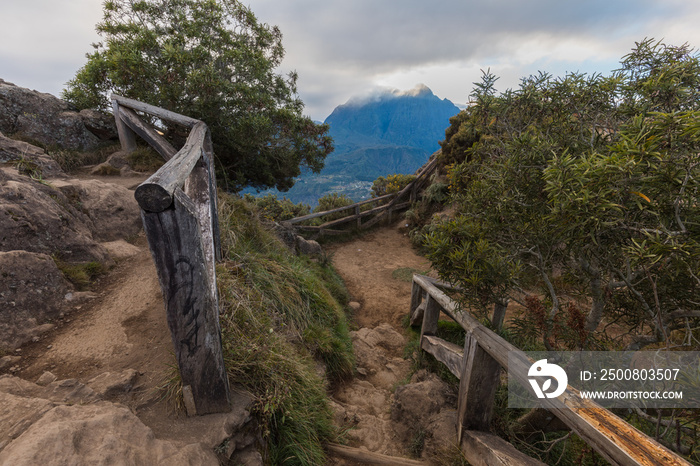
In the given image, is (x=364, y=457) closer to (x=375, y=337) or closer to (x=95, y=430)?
(x=95, y=430)

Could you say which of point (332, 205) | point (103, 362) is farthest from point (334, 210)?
point (103, 362)

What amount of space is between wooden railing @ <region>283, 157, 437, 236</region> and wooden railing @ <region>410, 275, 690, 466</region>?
6526 mm

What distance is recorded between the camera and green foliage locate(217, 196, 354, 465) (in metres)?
2.25

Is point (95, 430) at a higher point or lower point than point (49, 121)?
lower

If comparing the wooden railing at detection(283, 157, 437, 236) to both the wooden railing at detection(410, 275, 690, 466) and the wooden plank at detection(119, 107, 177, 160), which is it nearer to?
the wooden plank at detection(119, 107, 177, 160)

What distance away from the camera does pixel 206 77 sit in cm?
560

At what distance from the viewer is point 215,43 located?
653cm

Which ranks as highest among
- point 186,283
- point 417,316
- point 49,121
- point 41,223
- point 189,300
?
point 49,121

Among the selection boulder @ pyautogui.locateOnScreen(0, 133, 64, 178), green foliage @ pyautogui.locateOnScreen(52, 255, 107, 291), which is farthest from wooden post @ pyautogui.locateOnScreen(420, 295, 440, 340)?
boulder @ pyautogui.locateOnScreen(0, 133, 64, 178)

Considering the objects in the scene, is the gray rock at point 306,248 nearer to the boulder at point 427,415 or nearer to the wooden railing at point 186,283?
the boulder at point 427,415

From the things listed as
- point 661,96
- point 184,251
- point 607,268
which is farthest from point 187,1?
point 607,268

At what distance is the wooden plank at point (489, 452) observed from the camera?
2.13 meters

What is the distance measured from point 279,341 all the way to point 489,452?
201cm

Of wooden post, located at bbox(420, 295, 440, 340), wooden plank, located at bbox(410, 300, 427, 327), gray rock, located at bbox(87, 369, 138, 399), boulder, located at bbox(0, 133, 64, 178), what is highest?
boulder, located at bbox(0, 133, 64, 178)
